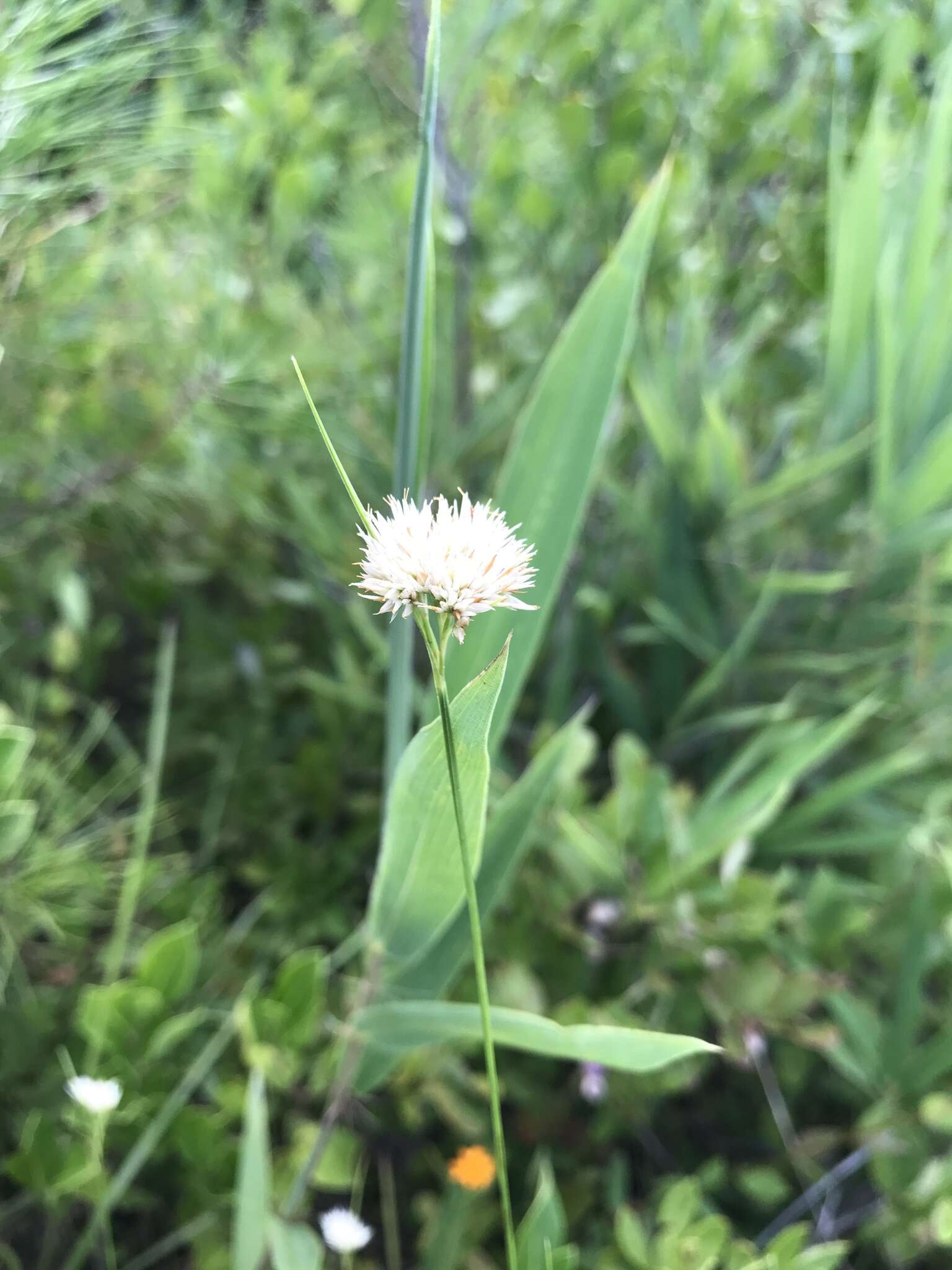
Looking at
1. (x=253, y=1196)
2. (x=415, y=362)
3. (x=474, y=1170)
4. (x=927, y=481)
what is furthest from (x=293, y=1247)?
(x=927, y=481)

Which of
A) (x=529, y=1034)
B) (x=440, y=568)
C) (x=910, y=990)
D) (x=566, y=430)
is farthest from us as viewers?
(x=910, y=990)

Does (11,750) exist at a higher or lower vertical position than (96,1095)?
higher

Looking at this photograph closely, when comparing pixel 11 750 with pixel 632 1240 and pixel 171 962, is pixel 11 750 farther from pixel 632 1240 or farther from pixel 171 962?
pixel 632 1240

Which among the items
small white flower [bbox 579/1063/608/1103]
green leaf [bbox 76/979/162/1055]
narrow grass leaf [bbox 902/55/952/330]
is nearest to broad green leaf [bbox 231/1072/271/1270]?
green leaf [bbox 76/979/162/1055]

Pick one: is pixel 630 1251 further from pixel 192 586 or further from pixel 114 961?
pixel 192 586

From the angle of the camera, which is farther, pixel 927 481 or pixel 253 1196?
pixel 927 481

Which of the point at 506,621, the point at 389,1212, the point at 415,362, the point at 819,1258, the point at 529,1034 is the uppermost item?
the point at 415,362
